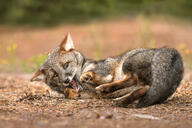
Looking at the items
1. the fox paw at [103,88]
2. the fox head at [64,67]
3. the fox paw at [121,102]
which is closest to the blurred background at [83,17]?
the fox head at [64,67]

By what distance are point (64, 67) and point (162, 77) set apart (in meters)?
1.49

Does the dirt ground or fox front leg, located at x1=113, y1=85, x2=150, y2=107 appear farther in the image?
fox front leg, located at x1=113, y1=85, x2=150, y2=107

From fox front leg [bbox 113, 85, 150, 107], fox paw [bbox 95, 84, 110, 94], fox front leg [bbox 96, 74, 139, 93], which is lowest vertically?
fox front leg [bbox 113, 85, 150, 107]

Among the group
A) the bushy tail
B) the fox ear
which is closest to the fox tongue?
the fox ear

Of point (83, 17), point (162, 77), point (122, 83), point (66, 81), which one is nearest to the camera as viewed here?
point (162, 77)

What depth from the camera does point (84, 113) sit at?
3668mm

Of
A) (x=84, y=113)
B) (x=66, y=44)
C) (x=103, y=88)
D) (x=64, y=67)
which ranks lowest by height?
(x=84, y=113)

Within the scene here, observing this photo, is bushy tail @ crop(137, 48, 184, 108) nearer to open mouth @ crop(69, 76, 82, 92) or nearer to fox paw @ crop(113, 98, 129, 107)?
fox paw @ crop(113, 98, 129, 107)

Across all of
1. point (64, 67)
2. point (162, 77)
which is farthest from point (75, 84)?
point (162, 77)

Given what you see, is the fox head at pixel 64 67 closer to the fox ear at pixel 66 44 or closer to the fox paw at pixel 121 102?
the fox ear at pixel 66 44

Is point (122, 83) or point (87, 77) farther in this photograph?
point (87, 77)

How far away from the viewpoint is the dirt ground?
3.13 meters

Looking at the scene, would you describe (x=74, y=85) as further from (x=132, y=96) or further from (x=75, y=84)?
(x=132, y=96)

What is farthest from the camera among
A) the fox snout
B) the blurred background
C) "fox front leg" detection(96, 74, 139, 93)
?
the blurred background
